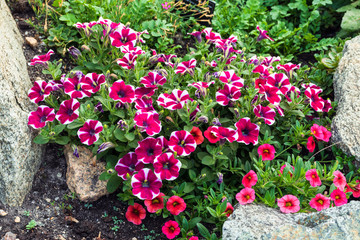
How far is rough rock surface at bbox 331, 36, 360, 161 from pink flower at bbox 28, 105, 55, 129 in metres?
2.35

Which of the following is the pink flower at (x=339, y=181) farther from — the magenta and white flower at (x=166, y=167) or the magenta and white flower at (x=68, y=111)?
the magenta and white flower at (x=68, y=111)

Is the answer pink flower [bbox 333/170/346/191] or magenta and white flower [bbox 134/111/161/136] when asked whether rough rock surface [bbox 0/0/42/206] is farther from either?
pink flower [bbox 333/170/346/191]

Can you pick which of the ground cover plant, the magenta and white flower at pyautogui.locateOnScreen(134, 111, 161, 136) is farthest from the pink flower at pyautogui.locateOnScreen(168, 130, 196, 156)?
the magenta and white flower at pyautogui.locateOnScreen(134, 111, 161, 136)

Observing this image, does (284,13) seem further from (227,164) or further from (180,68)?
(227,164)

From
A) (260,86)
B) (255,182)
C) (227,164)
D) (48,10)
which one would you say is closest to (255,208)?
(255,182)

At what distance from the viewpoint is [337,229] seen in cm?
199

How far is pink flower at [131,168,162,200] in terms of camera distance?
8.47ft

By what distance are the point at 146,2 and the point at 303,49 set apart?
2.05 meters

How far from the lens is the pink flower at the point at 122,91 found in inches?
109

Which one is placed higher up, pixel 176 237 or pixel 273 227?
pixel 273 227

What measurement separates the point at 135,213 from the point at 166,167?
1.58ft

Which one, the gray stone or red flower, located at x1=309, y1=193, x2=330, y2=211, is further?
red flower, located at x1=309, y1=193, x2=330, y2=211

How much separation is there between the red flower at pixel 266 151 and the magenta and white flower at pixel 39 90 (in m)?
1.74

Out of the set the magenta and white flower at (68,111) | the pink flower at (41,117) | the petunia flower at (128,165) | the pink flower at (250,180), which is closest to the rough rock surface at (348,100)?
the pink flower at (250,180)
